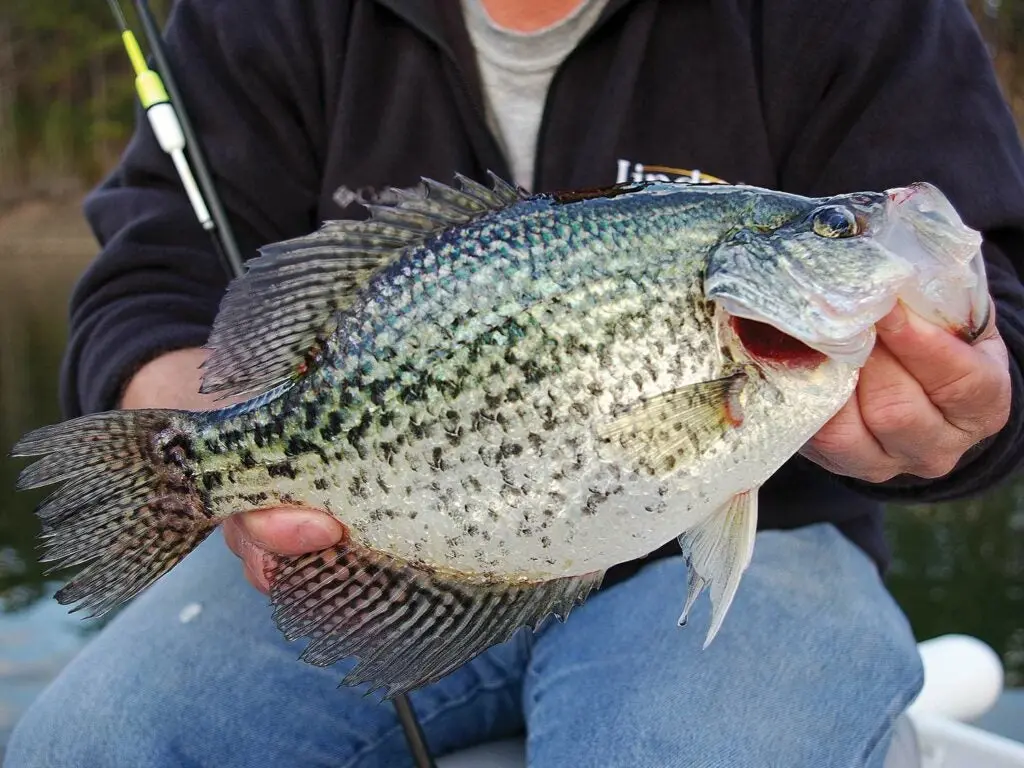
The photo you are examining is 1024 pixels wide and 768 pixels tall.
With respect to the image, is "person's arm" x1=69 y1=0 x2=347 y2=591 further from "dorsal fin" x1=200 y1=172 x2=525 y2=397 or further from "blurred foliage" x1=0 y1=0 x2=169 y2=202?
"blurred foliage" x1=0 y1=0 x2=169 y2=202

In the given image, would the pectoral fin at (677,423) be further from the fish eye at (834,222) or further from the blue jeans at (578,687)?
the blue jeans at (578,687)

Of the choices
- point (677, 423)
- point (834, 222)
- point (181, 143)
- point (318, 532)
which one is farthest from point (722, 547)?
point (181, 143)

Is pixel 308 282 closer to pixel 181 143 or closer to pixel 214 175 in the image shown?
pixel 181 143

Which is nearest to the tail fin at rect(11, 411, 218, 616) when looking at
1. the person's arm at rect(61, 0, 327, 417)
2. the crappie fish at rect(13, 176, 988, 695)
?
the crappie fish at rect(13, 176, 988, 695)

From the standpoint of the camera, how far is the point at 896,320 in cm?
128

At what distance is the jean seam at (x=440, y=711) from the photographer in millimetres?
1791

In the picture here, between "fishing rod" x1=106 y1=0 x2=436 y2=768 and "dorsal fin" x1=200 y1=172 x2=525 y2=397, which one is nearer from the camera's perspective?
"dorsal fin" x1=200 y1=172 x2=525 y2=397

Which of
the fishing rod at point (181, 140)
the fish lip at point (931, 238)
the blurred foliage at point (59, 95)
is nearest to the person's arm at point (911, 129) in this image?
the fish lip at point (931, 238)

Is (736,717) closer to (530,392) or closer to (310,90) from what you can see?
(530,392)

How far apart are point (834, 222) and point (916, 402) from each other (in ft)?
0.97

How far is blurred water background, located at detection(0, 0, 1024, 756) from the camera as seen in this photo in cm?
379

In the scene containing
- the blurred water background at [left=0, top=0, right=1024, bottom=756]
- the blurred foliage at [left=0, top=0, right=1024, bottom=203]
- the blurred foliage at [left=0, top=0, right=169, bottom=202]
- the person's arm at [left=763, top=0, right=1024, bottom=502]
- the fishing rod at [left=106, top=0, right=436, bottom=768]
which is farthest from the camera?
the blurred foliage at [left=0, top=0, right=169, bottom=202]

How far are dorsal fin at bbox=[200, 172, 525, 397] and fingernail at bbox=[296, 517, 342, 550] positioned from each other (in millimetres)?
208

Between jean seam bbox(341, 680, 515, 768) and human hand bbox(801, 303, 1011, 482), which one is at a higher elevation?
human hand bbox(801, 303, 1011, 482)
